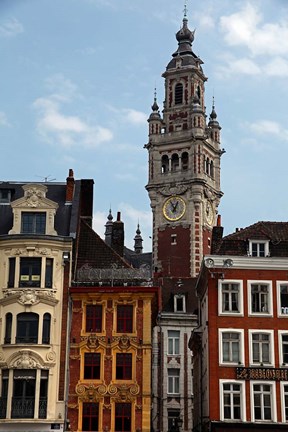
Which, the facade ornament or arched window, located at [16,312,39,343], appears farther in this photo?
the facade ornament

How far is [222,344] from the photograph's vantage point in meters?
51.4

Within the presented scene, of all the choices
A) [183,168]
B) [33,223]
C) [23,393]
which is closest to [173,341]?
[33,223]

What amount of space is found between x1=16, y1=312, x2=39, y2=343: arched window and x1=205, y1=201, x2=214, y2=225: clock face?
63.9 metres

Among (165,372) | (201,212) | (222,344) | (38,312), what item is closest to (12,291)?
(38,312)

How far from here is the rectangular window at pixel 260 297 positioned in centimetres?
5203

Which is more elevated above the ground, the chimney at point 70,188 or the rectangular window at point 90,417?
the chimney at point 70,188

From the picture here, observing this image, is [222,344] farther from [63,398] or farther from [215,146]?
[215,146]

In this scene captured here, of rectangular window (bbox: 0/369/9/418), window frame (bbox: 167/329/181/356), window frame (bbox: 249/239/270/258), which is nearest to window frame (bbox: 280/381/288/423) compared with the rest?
window frame (bbox: 249/239/270/258)

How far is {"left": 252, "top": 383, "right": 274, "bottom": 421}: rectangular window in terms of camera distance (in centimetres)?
4988

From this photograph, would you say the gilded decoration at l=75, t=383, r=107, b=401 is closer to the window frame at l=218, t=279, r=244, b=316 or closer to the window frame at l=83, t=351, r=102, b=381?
the window frame at l=83, t=351, r=102, b=381

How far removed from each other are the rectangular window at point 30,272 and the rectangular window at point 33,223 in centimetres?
189

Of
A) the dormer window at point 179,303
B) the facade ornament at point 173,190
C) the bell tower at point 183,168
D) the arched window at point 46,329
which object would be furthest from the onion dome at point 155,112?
the arched window at point 46,329

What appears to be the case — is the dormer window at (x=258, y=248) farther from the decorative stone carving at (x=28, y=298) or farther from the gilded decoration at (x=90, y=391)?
the decorative stone carving at (x=28, y=298)

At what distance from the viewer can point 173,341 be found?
254 feet
